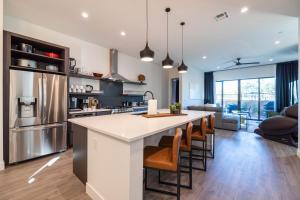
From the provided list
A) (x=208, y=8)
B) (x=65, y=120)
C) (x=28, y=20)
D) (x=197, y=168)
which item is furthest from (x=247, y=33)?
(x=28, y=20)

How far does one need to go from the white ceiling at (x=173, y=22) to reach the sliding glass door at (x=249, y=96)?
3.20 m

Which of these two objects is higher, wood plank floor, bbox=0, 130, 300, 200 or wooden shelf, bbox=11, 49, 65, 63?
wooden shelf, bbox=11, 49, 65, 63

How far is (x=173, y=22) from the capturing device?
11.3ft

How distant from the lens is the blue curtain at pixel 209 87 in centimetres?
951

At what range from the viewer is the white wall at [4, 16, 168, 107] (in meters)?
3.43

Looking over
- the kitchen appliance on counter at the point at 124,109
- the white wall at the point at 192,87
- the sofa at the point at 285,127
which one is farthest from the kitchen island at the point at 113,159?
the white wall at the point at 192,87

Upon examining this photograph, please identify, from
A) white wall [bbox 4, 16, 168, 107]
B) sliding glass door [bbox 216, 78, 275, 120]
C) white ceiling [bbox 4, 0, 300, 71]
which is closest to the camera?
white ceiling [bbox 4, 0, 300, 71]

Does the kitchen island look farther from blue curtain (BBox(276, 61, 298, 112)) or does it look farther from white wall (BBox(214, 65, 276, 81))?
white wall (BBox(214, 65, 276, 81))

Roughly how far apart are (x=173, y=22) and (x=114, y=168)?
3.25 metres

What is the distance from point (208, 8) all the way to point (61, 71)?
3.48m

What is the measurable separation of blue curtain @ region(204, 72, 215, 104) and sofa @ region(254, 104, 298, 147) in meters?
4.98

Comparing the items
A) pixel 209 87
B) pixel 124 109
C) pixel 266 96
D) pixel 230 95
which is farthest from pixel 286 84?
pixel 124 109

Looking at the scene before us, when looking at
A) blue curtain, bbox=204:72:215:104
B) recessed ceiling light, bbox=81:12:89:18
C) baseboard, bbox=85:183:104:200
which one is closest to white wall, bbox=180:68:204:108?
blue curtain, bbox=204:72:215:104

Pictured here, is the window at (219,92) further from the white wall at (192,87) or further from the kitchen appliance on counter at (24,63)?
the kitchen appliance on counter at (24,63)
